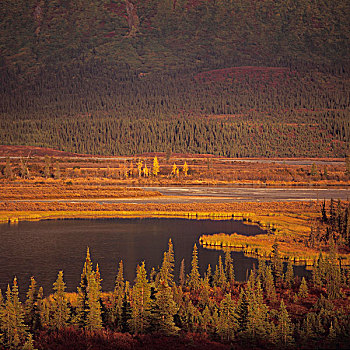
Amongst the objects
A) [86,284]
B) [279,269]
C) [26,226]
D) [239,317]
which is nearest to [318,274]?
[279,269]

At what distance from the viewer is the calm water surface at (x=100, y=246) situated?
48.2 metres

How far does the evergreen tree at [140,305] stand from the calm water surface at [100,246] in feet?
30.6

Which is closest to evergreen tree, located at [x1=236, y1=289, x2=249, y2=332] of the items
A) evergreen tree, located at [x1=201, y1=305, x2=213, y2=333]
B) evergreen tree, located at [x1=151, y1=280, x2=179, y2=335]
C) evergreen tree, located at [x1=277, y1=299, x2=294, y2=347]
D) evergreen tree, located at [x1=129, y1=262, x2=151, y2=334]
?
evergreen tree, located at [x1=201, y1=305, x2=213, y2=333]

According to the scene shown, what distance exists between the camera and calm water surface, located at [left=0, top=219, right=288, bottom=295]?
158 feet

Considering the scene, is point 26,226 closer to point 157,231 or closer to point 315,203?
point 157,231

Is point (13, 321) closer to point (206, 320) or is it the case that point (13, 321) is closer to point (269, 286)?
point (206, 320)

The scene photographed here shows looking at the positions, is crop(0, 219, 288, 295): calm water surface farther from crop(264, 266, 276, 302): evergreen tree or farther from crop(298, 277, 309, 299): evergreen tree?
crop(298, 277, 309, 299): evergreen tree

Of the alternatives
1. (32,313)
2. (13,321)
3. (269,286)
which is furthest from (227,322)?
(13,321)

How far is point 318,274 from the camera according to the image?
4384 centimetres

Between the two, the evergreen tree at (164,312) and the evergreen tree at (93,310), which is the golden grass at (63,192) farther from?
the evergreen tree at (93,310)

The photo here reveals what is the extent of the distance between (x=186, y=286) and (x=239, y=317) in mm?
9405

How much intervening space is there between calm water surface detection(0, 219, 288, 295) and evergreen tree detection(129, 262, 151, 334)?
367 inches

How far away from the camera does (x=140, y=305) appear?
34000 mm

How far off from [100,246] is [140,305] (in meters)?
25.7
